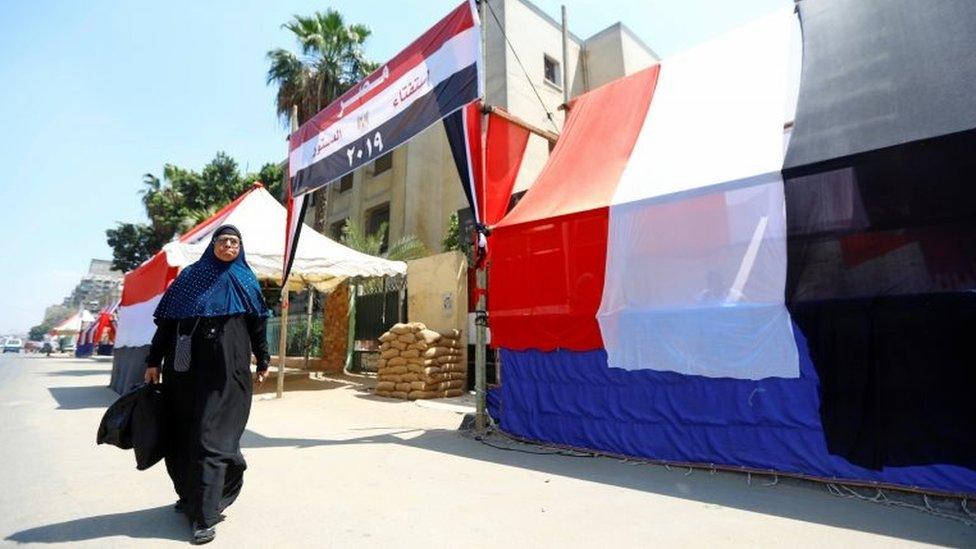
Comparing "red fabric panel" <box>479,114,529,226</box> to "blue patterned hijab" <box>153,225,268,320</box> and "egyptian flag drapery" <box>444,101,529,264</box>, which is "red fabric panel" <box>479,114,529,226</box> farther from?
"blue patterned hijab" <box>153,225,268,320</box>

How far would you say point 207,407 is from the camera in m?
2.91

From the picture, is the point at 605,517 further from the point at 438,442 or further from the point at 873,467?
the point at 438,442

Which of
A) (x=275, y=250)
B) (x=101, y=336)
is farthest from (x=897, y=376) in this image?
(x=101, y=336)

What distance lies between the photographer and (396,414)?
732 cm

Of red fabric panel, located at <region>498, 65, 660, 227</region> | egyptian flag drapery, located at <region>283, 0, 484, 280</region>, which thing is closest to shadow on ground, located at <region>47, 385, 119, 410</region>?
egyptian flag drapery, located at <region>283, 0, 484, 280</region>

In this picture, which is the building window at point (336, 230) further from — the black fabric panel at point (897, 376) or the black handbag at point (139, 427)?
the black fabric panel at point (897, 376)

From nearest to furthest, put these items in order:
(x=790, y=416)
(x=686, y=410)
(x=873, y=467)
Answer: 1. (x=873, y=467)
2. (x=790, y=416)
3. (x=686, y=410)

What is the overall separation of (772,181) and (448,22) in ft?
14.7

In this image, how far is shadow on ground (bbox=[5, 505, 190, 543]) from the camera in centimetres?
269

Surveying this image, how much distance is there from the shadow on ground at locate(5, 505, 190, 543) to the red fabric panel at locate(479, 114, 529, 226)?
4.15m

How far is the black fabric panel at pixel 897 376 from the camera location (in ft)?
10.1

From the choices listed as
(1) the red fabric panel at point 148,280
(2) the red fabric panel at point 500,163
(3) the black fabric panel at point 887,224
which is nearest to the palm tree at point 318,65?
(1) the red fabric panel at point 148,280

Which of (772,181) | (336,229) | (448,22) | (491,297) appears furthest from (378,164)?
(772,181)

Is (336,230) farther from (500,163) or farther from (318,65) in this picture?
(500,163)
